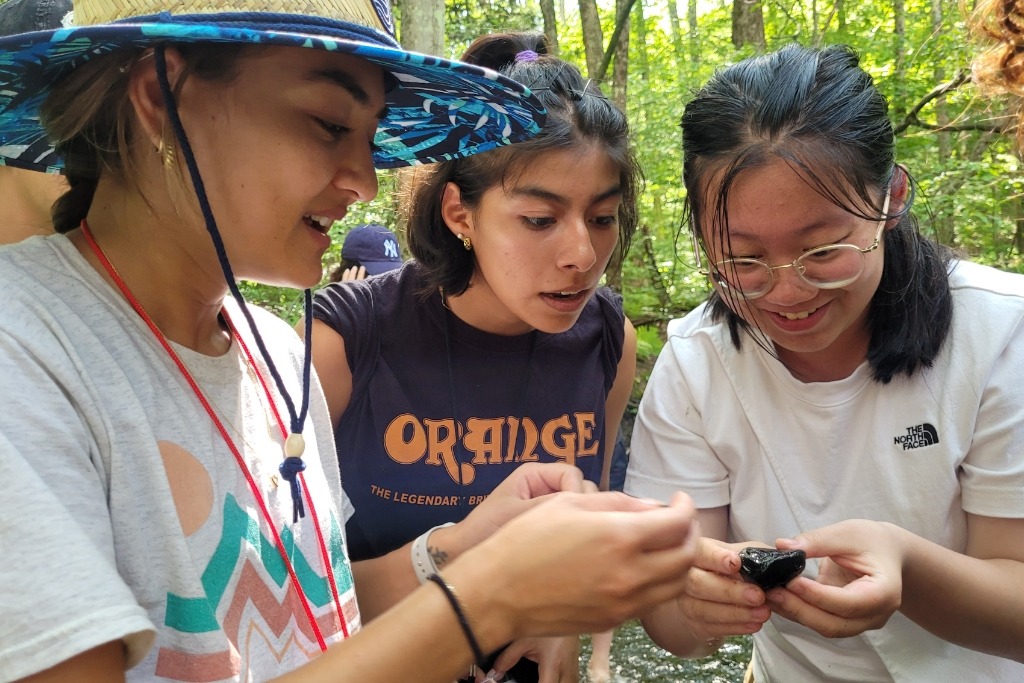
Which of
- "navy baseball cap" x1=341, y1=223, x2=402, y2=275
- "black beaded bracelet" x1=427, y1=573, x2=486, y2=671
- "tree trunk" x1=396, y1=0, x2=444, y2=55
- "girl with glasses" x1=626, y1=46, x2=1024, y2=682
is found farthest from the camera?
"navy baseball cap" x1=341, y1=223, x2=402, y2=275

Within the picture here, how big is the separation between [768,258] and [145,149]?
1.49 metres

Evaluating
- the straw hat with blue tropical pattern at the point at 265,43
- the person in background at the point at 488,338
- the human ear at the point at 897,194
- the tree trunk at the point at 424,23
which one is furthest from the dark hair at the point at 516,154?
the tree trunk at the point at 424,23

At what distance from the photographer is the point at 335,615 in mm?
1677

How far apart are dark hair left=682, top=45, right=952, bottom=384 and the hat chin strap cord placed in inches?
46.1

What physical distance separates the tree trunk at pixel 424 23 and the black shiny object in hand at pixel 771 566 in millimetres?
3747

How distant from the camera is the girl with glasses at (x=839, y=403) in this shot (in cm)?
188

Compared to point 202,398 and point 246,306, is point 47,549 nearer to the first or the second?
point 202,398

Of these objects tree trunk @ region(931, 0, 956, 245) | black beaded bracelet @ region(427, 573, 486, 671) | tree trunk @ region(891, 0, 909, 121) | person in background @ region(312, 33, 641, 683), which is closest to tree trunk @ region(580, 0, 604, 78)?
tree trunk @ region(891, 0, 909, 121)

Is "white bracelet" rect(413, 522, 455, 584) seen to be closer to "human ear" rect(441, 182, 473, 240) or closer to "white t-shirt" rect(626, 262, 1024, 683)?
"white t-shirt" rect(626, 262, 1024, 683)

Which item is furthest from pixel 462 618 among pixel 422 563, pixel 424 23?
pixel 424 23

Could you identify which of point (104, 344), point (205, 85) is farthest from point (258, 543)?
point (205, 85)

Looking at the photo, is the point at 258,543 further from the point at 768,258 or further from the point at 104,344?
the point at 768,258

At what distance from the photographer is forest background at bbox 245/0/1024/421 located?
26.6 feet

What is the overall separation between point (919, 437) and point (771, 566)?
2.03ft
